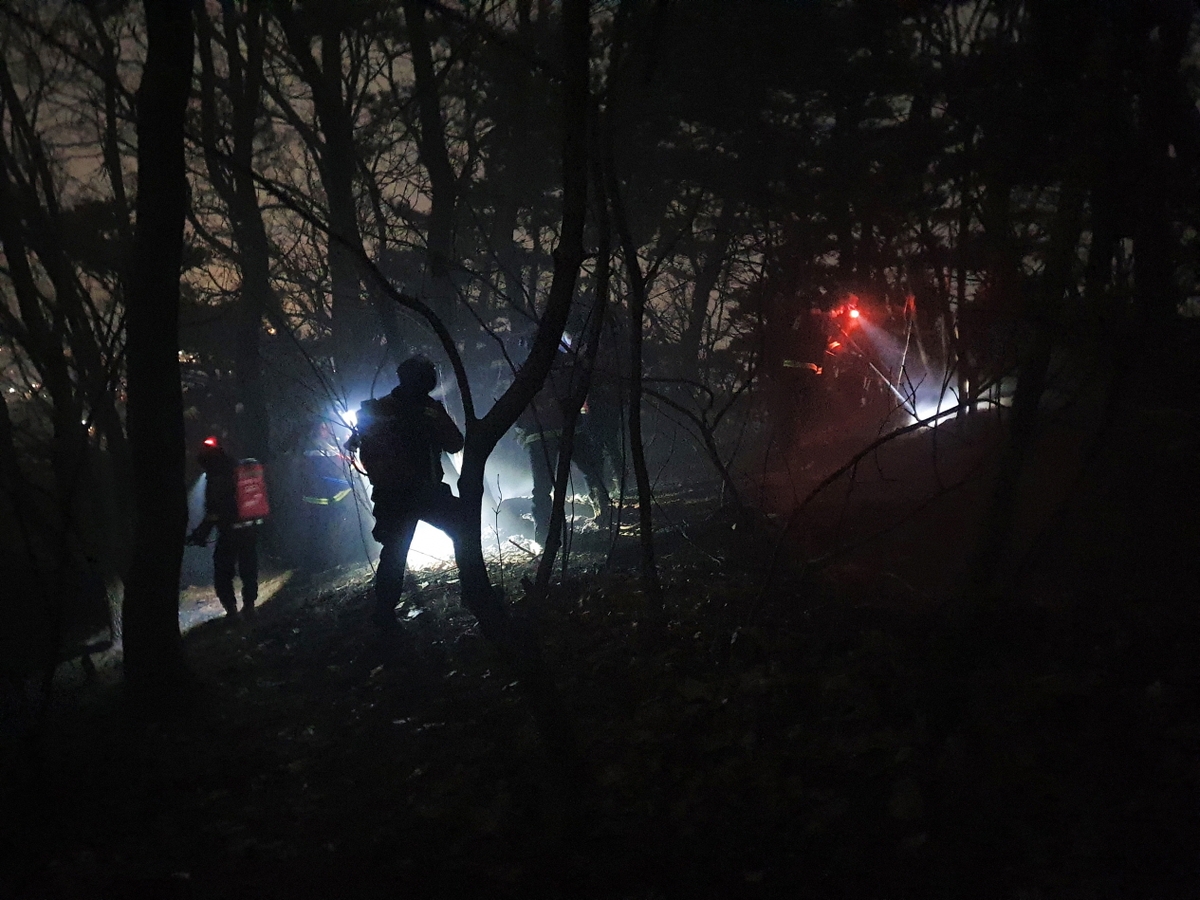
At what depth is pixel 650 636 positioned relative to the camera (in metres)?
5.64

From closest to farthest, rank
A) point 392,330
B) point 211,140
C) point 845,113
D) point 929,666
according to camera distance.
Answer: point 929,666, point 392,330, point 211,140, point 845,113

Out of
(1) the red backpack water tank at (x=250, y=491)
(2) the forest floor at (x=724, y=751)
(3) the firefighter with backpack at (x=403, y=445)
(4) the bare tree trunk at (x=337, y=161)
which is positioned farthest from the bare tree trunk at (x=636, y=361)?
(1) the red backpack water tank at (x=250, y=491)

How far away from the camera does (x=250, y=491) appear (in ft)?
30.5

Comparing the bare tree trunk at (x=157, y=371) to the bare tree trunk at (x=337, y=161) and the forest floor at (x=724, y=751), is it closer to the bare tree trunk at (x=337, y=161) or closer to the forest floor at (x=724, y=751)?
the forest floor at (x=724, y=751)

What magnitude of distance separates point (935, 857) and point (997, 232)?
16.7 ft

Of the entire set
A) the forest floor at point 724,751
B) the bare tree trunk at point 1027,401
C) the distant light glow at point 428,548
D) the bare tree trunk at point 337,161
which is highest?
the bare tree trunk at point 337,161

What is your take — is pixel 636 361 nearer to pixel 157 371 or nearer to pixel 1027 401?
pixel 1027 401

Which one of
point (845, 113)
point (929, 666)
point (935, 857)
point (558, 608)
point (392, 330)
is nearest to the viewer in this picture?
point (935, 857)

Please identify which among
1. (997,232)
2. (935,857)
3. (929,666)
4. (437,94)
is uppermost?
(437,94)

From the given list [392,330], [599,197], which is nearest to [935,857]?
[599,197]

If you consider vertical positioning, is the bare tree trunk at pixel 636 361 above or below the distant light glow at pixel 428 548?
above

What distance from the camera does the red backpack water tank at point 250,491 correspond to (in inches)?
363

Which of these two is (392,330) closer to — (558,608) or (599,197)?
(558,608)

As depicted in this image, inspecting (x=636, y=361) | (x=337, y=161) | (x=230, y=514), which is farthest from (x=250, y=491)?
(x=636, y=361)
